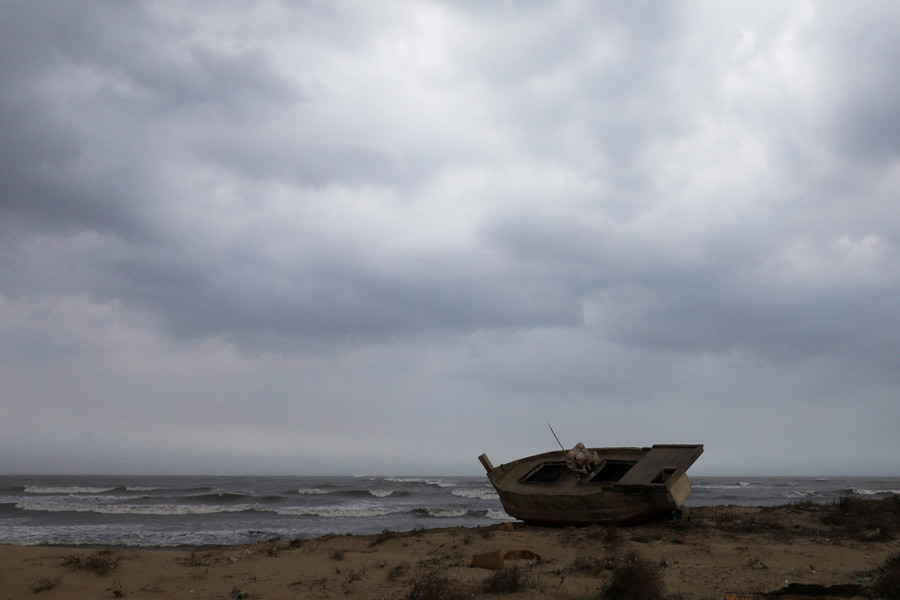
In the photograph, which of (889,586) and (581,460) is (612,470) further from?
(889,586)

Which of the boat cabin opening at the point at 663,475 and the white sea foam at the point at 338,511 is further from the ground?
the boat cabin opening at the point at 663,475

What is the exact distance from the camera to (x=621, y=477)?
14156mm

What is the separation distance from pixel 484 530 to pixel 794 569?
6.96 meters

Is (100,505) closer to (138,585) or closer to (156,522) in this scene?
(156,522)

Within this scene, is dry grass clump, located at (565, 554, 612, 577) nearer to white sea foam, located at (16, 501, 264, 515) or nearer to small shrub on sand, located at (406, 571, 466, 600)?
small shrub on sand, located at (406, 571, 466, 600)

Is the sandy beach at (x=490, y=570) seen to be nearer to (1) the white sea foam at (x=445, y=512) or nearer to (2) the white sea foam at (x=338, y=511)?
(1) the white sea foam at (x=445, y=512)

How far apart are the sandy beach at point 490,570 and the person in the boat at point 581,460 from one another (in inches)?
74.5

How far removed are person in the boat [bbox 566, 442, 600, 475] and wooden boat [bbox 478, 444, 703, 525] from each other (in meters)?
0.04

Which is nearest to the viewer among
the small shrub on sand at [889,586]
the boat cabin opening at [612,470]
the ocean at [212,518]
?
the small shrub on sand at [889,586]

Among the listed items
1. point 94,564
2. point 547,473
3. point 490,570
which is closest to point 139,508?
point 94,564

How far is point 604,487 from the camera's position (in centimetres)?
1308

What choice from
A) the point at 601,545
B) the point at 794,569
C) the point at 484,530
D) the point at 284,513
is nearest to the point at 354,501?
the point at 284,513

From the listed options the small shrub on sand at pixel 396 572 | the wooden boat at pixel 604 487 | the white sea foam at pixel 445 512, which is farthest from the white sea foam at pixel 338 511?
the small shrub on sand at pixel 396 572

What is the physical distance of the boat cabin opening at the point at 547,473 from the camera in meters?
15.4
